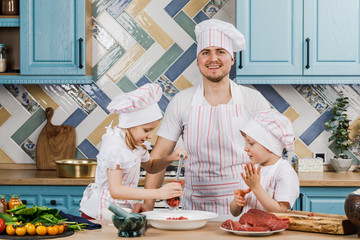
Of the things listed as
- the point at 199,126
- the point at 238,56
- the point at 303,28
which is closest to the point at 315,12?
the point at 303,28

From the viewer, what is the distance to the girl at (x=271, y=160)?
8.21ft

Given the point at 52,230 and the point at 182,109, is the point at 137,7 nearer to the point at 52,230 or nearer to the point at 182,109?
the point at 182,109

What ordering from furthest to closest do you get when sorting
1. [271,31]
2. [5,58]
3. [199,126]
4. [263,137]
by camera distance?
[5,58], [271,31], [199,126], [263,137]

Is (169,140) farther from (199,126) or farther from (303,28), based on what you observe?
(303,28)

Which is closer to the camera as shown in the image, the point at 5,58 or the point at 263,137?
the point at 263,137

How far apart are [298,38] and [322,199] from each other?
1.20 metres

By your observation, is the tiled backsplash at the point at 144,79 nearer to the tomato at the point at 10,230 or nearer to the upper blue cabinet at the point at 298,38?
the upper blue cabinet at the point at 298,38

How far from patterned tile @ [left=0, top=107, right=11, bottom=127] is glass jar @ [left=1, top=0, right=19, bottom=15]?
83cm

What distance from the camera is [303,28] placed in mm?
4160

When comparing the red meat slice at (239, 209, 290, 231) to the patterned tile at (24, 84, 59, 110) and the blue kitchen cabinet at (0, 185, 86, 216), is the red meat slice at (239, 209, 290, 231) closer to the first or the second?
the blue kitchen cabinet at (0, 185, 86, 216)

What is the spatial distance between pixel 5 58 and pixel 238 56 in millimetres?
1838

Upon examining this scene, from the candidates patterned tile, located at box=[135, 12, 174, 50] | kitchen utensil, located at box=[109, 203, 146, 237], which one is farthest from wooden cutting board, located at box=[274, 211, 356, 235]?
patterned tile, located at box=[135, 12, 174, 50]

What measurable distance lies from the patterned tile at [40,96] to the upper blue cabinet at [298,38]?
1.59 meters

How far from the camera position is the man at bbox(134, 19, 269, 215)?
299 centimetres
